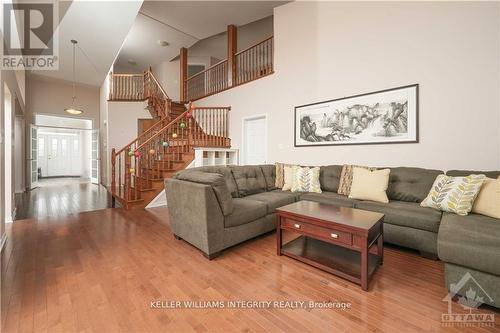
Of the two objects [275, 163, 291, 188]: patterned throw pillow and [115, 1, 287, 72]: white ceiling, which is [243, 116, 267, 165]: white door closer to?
[275, 163, 291, 188]: patterned throw pillow

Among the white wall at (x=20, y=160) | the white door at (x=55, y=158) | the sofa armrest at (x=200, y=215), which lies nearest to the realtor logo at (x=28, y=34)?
the white wall at (x=20, y=160)

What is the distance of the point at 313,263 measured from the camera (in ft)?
6.93

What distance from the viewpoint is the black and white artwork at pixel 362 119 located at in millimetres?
3240

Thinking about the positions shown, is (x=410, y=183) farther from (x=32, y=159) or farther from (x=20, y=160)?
(x=32, y=159)

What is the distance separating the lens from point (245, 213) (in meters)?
2.60

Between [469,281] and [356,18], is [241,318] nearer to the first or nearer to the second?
[469,281]

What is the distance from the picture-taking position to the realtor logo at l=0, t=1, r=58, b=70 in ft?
11.0

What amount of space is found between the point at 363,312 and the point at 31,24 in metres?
6.26

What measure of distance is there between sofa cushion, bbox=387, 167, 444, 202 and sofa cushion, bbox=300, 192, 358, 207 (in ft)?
1.85

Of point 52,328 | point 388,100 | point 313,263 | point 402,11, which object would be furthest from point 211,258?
point 402,11

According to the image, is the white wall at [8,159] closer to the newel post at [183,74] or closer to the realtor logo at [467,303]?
the newel post at [183,74]

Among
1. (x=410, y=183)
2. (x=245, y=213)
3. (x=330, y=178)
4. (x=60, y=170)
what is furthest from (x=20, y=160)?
(x=410, y=183)

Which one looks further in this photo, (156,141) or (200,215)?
(156,141)

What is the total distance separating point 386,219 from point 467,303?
998mm
